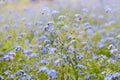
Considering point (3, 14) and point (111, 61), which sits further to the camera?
point (3, 14)

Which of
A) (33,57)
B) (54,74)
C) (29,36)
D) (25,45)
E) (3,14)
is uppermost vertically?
(3,14)

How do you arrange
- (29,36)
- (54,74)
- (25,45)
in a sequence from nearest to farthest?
(54,74), (25,45), (29,36)

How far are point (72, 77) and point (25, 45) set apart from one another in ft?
3.60

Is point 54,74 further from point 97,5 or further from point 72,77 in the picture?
point 97,5

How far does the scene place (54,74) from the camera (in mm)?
3607

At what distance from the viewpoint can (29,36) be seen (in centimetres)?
593

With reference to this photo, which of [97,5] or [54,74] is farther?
[97,5]

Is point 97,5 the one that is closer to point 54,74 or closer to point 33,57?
point 33,57

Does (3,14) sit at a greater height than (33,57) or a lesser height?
greater

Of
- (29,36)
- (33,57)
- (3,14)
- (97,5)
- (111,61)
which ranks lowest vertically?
(111,61)

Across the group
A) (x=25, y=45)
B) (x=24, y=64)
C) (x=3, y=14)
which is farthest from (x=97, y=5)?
(x=24, y=64)

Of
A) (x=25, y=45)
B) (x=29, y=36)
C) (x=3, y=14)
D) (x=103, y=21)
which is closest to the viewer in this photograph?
(x=25, y=45)

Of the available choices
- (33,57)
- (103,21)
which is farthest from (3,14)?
(33,57)

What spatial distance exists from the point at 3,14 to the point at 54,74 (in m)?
3.36
